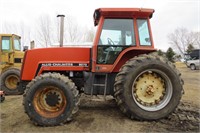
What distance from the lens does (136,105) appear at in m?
5.13

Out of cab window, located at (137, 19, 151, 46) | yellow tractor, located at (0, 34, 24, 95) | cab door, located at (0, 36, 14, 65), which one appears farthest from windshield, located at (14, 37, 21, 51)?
cab window, located at (137, 19, 151, 46)

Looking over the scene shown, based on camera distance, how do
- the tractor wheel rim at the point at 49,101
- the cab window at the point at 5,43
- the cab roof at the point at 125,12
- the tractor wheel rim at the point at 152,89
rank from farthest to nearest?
the cab window at the point at 5,43, the cab roof at the point at 125,12, the tractor wheel rim at the point at 152,89, the tractor wheel rim at the point at 49,101

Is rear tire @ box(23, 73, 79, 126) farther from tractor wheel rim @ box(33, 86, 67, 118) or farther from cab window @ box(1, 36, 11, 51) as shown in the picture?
cab window @ box(1, 36, 11, 51)

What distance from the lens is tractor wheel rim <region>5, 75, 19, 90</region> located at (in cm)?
981

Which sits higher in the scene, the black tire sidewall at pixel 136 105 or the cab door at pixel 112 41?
the cab door at pixel 112 41

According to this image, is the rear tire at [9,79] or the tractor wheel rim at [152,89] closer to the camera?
the tractor wheel rim at [152,89]

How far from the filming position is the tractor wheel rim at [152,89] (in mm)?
5273

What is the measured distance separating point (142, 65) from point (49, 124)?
2280mm

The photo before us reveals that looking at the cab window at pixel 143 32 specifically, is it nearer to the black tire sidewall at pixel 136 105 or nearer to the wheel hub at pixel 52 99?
the black tire sidewall at pixel 136 105

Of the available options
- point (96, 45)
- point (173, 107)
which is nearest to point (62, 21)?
point (96, 45)

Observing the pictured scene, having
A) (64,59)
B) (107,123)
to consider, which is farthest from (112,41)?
(107,123)

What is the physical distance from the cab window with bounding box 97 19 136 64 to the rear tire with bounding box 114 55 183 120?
49 cm

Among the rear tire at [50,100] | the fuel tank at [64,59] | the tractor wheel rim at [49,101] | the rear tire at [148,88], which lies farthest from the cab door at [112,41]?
the tractor wheel rim at [49,101]

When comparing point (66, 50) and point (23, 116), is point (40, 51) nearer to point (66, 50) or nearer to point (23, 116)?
point (66, 50)
